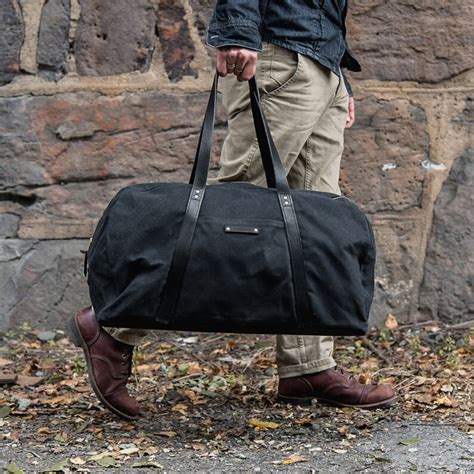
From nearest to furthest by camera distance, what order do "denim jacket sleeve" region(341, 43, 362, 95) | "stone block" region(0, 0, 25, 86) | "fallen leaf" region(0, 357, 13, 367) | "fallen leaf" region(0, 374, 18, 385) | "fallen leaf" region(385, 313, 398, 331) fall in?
"denim jacket sleeve" region(341, 43, 362, 95), "fallen leaf" region(0, 374, 18, 385), "fallen leaf" region(0, 357, 13, 367), "stone block" region(0, 0, 25, 86), "fallen leaf" region(385, 313, 398, 331)

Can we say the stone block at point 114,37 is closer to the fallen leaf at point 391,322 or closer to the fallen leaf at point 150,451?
the fallen leaf at point 391,322

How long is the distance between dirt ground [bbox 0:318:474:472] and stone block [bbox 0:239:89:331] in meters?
0.06

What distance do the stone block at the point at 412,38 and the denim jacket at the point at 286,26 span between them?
2.60 feet

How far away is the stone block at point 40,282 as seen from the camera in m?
3.52

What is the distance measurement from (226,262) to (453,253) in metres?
1.55

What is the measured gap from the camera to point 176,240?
7.42ft

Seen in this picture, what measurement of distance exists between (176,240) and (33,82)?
1.42m

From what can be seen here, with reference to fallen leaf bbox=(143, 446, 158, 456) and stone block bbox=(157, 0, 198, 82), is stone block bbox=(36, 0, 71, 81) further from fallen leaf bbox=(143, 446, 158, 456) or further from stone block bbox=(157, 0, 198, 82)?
fallen leaf bbox=(143, 446, 158, 456)

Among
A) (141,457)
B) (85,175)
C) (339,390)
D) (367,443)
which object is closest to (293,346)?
(339,390)

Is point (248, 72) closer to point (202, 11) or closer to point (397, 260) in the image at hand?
point (202, 11)

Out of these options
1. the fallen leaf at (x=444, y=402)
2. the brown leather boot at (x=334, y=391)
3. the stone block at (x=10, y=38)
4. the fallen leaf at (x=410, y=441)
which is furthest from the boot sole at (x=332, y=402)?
the stone block at (x=10, y=38)

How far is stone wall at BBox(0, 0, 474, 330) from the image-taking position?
3.45 meters

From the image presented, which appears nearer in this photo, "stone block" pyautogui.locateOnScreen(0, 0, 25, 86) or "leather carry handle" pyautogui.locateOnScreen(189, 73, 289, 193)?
"leather carry handle" pyautogui.locateOnScreen(189, 73, 289, 193)

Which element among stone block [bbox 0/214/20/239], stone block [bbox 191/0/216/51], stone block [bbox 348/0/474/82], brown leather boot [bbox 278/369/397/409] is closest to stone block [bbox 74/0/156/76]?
stone block [bbox 191/0/216/51]
